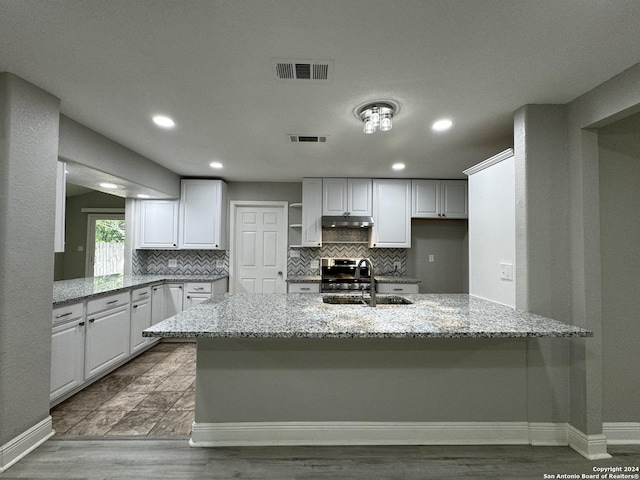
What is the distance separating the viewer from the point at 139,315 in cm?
366

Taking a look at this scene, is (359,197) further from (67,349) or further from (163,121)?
(67,349)

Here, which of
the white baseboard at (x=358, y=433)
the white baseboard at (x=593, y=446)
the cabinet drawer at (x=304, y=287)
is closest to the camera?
the white baseboard at (x=593, y=446)

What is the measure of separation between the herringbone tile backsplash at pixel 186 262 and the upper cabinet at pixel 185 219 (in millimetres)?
328

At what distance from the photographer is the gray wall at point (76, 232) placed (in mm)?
6355

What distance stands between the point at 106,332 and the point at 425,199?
417 centimetres

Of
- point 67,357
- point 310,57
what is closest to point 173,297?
point 67,357

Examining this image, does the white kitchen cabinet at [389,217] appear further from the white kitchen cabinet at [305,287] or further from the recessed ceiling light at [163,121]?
the recessed ceiling light at [163,121]

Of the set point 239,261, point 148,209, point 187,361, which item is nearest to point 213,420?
point 187,361

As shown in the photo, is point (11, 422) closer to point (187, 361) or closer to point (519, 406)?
point (187, 361)

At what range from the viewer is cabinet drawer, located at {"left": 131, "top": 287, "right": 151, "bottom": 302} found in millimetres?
3559

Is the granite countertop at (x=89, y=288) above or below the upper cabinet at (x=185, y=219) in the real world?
below

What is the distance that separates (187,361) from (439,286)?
12.1 feet

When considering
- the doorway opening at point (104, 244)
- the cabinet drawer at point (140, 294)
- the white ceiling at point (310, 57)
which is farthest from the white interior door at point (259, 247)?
the doorway opening at point (104, 244)

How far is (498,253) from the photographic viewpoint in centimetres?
245
